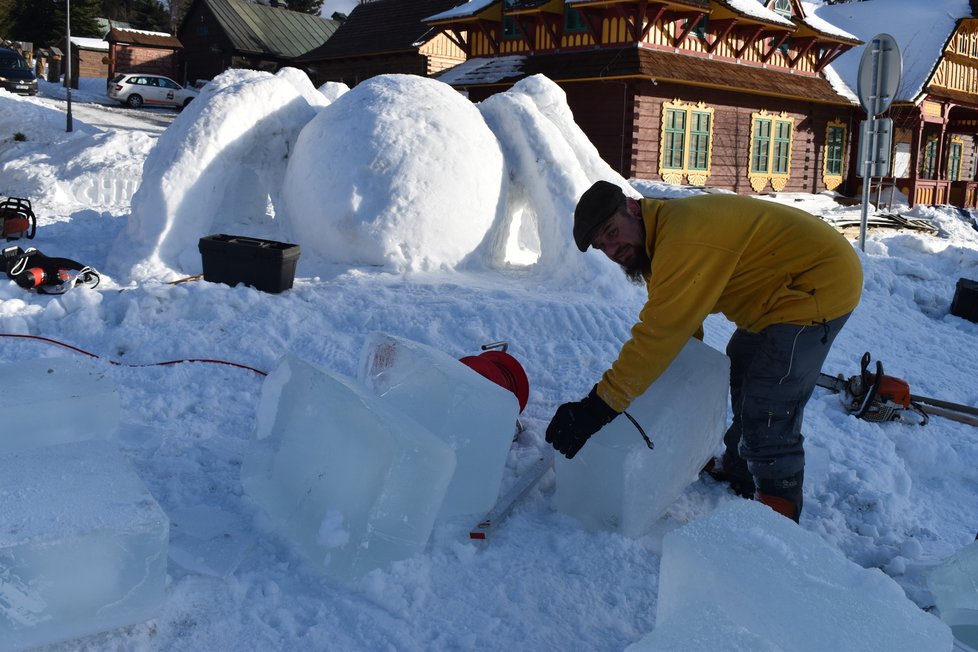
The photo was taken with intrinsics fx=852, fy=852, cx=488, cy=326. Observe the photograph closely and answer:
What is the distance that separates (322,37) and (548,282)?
100 ft

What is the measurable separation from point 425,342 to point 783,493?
7.97 feet

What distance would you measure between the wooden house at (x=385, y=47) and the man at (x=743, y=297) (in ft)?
66.7

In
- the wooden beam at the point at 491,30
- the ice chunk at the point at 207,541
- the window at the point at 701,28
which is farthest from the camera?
the wooden beam at the point at 491,30

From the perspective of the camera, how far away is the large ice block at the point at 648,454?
9.97 feet

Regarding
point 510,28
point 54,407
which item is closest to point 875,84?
point 54,407

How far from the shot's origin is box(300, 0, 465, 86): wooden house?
76.1 ft

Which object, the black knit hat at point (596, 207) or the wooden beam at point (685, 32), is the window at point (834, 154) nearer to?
the wooden beam at point (685, 32)

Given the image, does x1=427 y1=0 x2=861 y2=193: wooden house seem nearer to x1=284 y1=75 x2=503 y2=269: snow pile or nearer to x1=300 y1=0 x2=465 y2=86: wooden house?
x1=300 y1=0 x2=465 y2=86: wooden house

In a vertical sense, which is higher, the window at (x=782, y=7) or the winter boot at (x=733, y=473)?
the window at (x=782, y=7)

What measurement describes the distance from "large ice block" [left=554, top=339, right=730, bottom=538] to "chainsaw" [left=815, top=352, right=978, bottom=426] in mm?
1840

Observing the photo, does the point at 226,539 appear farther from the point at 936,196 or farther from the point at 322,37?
the point at 322,37

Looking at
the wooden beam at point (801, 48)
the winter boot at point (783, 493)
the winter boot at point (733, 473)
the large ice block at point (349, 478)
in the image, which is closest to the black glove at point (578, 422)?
the large ice block at point (349, 478)

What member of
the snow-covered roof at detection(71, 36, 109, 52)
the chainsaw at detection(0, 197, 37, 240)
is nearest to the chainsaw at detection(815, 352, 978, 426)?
the chainsaw at detection(0, 197, 37, 240)

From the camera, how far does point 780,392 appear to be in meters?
3.12
